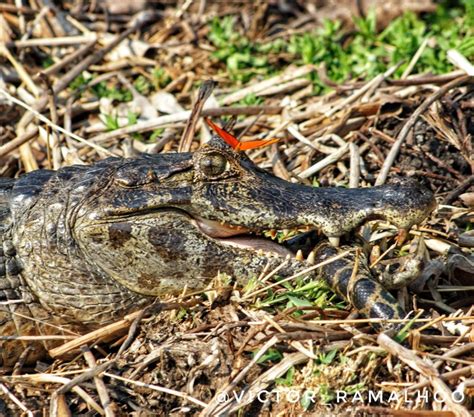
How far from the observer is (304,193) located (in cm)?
419

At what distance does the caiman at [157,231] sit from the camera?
161 inches

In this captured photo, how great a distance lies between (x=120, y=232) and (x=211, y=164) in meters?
0.55

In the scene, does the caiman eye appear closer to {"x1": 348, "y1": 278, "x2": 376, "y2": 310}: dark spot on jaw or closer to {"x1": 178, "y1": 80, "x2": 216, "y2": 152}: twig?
→ {"x1": 348, "y1": 278, "x2": 376, "y2": 310}: dark spot on jaw

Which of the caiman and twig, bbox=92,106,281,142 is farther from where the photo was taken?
twig, bbox=92,106,281,142

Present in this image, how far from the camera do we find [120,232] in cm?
423

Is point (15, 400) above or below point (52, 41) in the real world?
below

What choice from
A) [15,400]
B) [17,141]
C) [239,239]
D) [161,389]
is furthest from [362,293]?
[17,141]

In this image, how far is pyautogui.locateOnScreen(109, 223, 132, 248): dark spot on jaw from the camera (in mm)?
4227

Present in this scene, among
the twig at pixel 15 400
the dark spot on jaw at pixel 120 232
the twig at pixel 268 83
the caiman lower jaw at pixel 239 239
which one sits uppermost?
the dark spot on jaw at pixel 120 232

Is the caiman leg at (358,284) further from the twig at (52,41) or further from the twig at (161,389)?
the twig at (52,41)

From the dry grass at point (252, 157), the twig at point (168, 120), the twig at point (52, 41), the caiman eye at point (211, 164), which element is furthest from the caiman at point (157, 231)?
the twig at point (52, 41)

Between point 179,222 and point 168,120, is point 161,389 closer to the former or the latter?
point 179,222

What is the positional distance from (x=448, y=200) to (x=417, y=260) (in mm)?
1108

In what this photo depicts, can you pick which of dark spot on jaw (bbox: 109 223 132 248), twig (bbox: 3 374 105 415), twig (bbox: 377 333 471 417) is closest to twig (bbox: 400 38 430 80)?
dark spot on jaw (bbox: 109 223 132 248)
